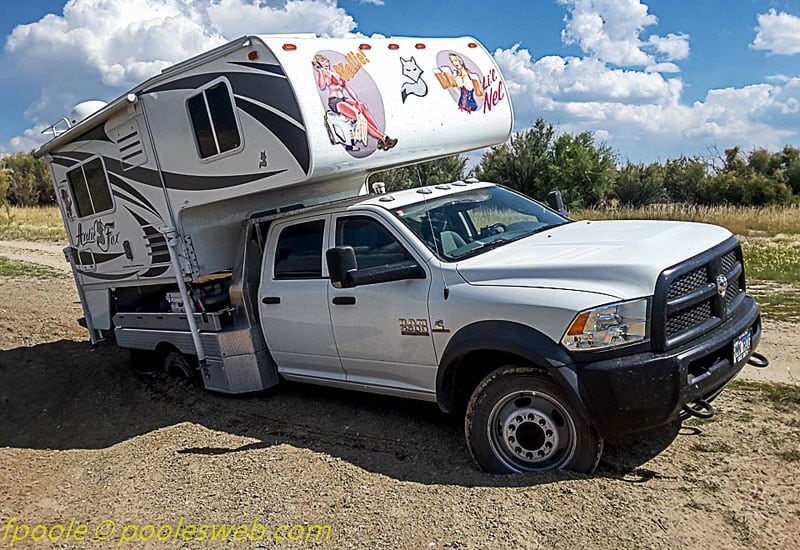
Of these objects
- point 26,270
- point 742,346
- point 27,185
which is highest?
point 27,185

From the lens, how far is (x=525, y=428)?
4746mm

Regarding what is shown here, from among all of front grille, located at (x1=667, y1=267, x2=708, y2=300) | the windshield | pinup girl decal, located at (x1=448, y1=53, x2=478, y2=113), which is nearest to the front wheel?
front grille, located at (x1=667, y1=267, x2=708, y2=300)

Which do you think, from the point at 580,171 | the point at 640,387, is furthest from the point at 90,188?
the point at 580,171

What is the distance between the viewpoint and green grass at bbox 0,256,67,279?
1645cm

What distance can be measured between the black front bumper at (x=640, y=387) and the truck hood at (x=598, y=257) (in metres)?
0.42

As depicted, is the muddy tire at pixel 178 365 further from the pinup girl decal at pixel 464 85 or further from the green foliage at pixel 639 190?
the green foliage at pixel 639 190

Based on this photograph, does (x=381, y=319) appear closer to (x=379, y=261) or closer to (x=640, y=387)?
(x=379, y=261)

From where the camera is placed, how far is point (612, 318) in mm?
4277

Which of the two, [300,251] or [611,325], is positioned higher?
[300,251]

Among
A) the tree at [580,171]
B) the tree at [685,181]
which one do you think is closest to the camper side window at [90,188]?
the tree at [580,171]

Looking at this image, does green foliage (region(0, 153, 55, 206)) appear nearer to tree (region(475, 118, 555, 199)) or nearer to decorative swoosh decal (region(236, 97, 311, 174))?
tree (region(475, 118, 555, 199))

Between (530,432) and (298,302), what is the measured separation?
244 cm

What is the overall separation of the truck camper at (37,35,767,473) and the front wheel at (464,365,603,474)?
1 centimetres

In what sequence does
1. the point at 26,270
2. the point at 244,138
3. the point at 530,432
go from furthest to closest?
the point at 26,270, the point at 244,138, the point at 530,432
